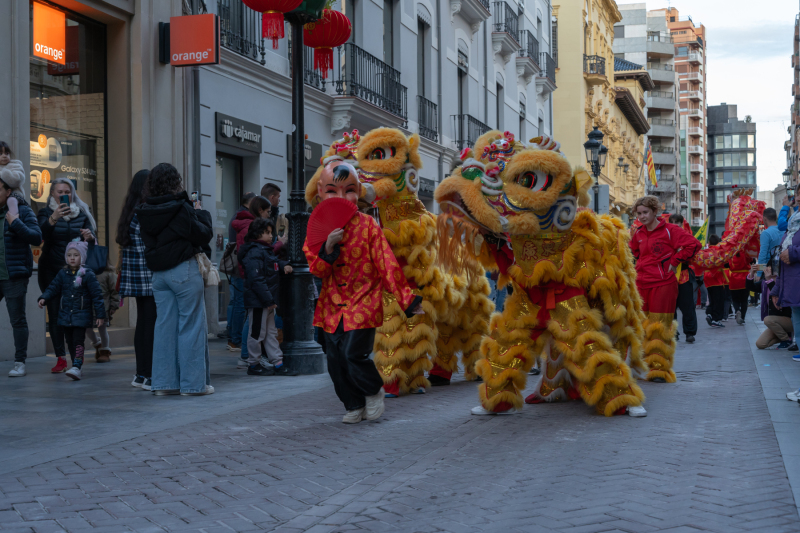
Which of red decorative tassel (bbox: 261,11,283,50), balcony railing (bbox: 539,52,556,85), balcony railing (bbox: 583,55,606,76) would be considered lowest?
red decorative tassel (bbox: 261,11,283,50)

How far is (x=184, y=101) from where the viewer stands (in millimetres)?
12500

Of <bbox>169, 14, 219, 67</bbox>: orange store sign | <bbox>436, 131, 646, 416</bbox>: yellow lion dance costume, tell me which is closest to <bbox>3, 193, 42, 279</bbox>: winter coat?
<bbox>436, 131, 646, 416</bbox>: yellow lion dance costume

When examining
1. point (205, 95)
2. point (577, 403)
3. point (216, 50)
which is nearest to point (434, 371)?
point (577, 403)

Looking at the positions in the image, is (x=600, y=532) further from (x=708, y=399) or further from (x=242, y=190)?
(x=242, y=190)

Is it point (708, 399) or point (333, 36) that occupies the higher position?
point (333, 36)

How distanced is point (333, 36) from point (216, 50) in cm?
192

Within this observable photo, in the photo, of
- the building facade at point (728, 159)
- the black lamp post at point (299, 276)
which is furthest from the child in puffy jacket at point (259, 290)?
the building facade at point (728, 159)

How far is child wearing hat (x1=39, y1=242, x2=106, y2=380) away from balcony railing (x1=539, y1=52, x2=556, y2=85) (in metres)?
29.5

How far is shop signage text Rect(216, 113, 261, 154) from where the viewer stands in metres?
13.3

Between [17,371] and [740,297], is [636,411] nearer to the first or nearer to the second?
[17,371]

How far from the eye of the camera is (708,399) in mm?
7102

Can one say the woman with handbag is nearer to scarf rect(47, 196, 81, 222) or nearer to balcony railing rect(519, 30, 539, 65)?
scarf rect(47, 196, 81, 222)

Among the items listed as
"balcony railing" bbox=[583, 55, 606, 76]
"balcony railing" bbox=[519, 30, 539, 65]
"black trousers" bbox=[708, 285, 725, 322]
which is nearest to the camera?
"black trousers" bbox=[708, 285, 725, 322]

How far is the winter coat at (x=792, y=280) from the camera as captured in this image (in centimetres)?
723
